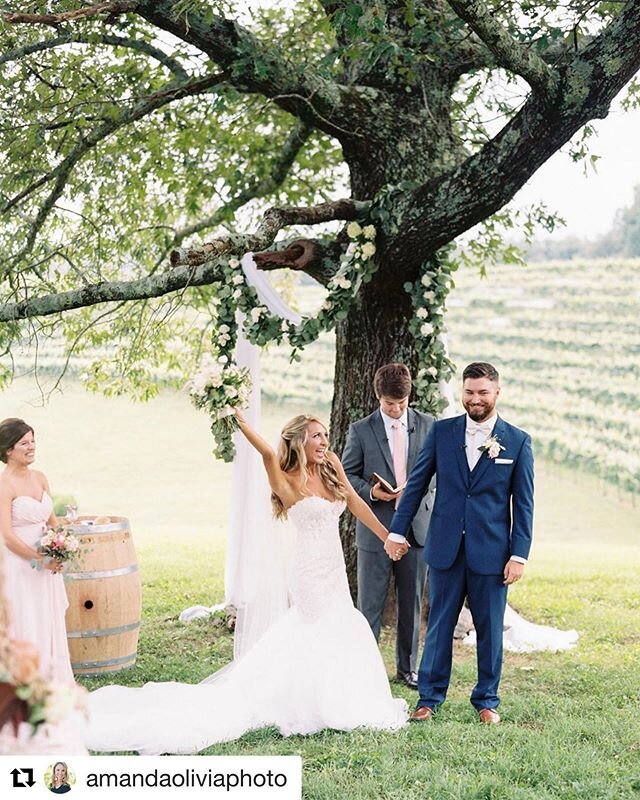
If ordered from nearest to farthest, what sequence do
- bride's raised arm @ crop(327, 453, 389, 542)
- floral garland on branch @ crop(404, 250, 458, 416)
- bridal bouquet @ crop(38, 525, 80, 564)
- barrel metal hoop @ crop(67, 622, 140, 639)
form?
bride's raised arm @ crop(327, 453, 389, 542), bridal bouquet @ crop(38, 525, 80, 564), barrel metal hoop @ crop(67, 622, 140, 639), floral garland on branch @ crop(404, 250, 458, 416)

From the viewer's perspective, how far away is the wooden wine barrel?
6.81 metres

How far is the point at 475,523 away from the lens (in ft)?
18.0

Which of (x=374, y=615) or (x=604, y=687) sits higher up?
(x=374, y=615)

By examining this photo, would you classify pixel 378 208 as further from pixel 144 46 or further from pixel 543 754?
pixel 543 754

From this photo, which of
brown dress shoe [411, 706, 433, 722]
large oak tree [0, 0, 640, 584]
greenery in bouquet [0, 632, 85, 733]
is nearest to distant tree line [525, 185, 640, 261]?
large oak tree [0, 0, 640, 584]

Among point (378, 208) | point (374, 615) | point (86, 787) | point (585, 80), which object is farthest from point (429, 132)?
point (86, 787)

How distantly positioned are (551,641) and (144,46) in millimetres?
5128

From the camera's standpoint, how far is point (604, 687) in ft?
21.6

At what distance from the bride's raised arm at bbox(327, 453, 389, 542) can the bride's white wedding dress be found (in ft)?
0.47

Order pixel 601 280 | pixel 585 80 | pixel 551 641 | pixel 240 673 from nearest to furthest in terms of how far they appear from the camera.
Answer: pixel 240 673 < pixel 585 80 < pixel 551 641 < pixel 601 280

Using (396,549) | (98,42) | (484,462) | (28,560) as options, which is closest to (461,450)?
(484,462)

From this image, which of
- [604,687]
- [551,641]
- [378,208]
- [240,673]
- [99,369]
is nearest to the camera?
[240,673]

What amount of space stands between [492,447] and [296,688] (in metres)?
1.52

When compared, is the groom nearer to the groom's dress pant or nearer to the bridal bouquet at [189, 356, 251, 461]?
the groom's dress pant
